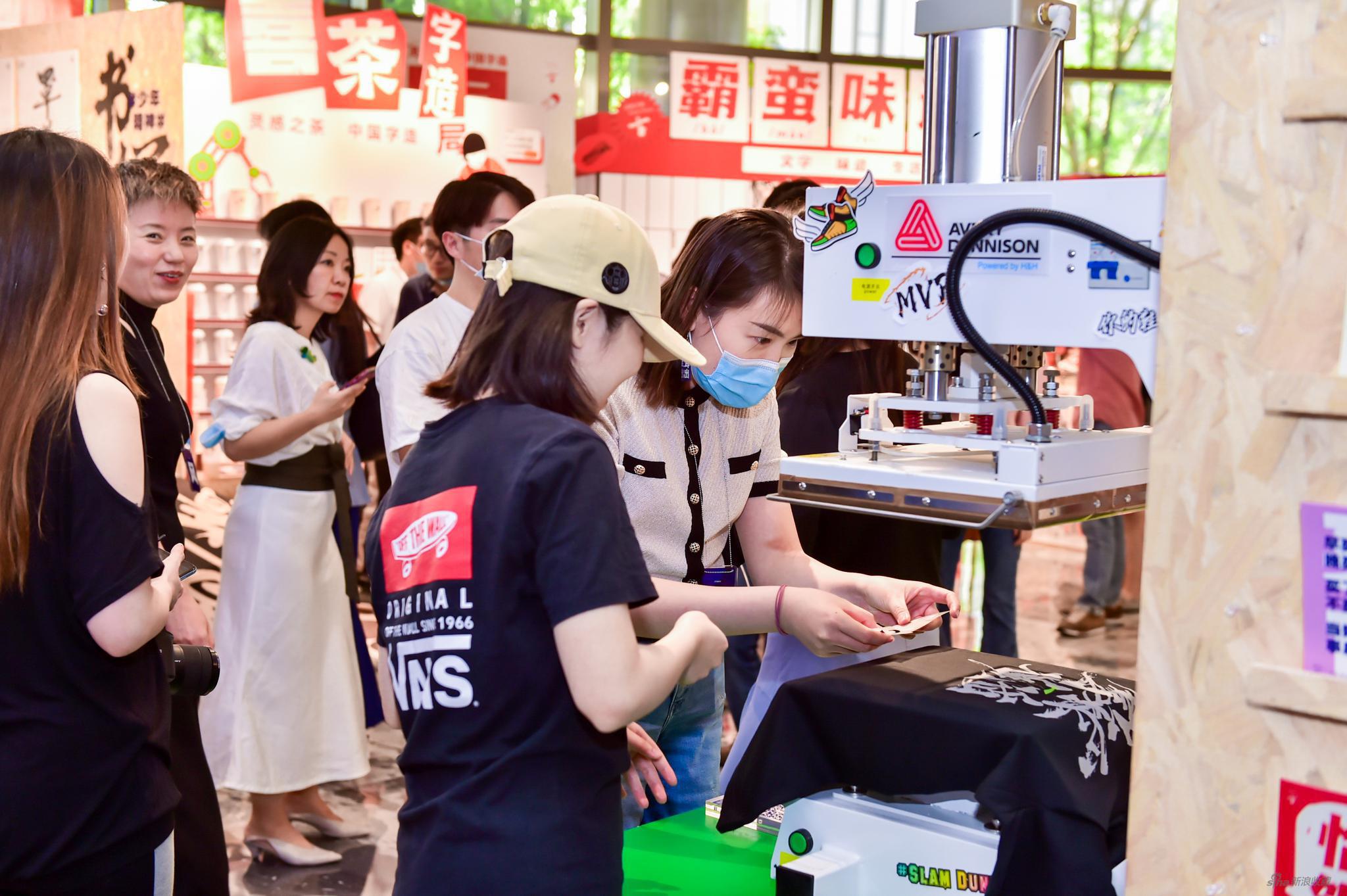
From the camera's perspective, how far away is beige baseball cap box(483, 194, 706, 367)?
1.31 m

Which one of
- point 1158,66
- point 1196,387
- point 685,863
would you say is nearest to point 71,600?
point 685,863

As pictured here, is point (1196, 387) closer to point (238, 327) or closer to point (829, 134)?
point (238, 327)

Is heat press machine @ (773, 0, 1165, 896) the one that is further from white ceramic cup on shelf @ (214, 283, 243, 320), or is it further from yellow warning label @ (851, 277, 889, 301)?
white ceramic cup on shelf @ (214, 283, 243, 320)

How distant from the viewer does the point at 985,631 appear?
413 centimetres

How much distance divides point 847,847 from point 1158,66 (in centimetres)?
886

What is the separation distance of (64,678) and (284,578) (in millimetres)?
1760

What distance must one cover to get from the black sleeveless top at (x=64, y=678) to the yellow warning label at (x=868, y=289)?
91cm

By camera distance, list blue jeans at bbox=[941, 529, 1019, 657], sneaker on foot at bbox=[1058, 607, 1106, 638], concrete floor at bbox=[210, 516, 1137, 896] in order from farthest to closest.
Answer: sneaker on foot at bbox=[1058, 607, 1106, 638] → blue jeans at bbox=[941, 529, 1019, 657] → concrete floor at bbox=[210, 516, 1137, 896]

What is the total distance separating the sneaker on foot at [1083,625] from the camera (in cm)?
581

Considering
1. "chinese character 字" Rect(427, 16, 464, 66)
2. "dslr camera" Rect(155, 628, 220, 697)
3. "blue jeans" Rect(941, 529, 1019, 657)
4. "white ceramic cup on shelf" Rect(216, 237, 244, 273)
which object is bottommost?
"blue jeans" Rect(941, 529, 1019, 657)

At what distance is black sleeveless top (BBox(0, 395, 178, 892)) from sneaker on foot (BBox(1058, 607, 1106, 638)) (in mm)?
4896

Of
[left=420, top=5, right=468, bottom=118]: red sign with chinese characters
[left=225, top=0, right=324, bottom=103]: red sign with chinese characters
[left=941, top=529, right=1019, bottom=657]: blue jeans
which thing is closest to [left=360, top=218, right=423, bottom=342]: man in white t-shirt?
[left=225, top=0, right=324, bottom=103]: red sign with chinese characters

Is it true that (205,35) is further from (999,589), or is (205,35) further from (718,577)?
(718,577)

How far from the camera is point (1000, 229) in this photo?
1.43m
